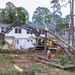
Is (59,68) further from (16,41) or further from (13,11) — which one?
(13,11)

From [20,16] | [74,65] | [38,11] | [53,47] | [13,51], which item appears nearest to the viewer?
[74,65]

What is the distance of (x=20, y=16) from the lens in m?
57.6

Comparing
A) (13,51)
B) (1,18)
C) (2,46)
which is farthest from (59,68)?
(1,18)

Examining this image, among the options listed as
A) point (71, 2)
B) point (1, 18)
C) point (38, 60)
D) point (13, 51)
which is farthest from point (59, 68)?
point (1, 18)

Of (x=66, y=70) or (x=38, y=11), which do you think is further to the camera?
(x=38, y=11)

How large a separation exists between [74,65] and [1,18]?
50.3m

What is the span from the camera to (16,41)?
45.9 metres

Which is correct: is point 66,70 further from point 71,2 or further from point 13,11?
point 13,11

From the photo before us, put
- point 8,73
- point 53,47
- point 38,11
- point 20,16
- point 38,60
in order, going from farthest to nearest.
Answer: point 38,11 → point 20,16 → point 53,47 → point 38,60 → point 8,73

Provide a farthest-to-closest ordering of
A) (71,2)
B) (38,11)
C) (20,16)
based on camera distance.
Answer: (38,11)
(20,16)
(71,2)

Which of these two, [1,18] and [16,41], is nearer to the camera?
[16,41]

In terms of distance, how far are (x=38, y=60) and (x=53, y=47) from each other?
13.5m

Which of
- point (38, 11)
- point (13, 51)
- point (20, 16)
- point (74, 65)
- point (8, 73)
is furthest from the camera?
point (38, 11)

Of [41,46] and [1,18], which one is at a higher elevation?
[1,18]
